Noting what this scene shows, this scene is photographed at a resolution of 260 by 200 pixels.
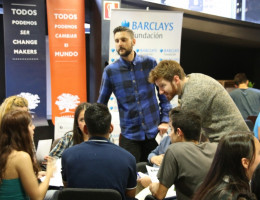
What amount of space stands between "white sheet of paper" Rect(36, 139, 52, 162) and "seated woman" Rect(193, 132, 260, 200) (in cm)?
148

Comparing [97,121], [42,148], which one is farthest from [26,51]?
[97,121]

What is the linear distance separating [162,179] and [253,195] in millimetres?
645

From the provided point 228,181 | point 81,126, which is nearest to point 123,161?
point 228,181

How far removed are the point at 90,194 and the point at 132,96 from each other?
63.8 inches

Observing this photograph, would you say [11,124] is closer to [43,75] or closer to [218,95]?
[218,95]

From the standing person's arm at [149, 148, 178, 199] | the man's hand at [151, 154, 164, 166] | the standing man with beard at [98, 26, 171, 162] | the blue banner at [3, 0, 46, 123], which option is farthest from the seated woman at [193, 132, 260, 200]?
the blue banner at [3, 0, 46, 123]

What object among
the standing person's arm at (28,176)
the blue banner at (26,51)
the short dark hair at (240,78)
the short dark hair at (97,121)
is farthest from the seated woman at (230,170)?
the short dark hair at (240,78)

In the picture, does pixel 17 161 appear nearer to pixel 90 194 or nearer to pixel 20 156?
pixel 20 156

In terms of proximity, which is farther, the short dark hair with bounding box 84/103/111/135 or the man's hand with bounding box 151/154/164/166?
the man's hand with bounding box 151/154/164/166

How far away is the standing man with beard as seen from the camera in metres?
3.21

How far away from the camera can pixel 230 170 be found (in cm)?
144

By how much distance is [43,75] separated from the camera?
16.1 ft

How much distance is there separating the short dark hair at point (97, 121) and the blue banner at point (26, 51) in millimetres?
3096

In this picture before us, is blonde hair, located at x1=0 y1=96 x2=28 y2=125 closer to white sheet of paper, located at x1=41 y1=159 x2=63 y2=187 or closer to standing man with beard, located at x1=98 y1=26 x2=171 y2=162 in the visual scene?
white sheet of paper, located at x1=41 y1=159 x2=63 y2=187
